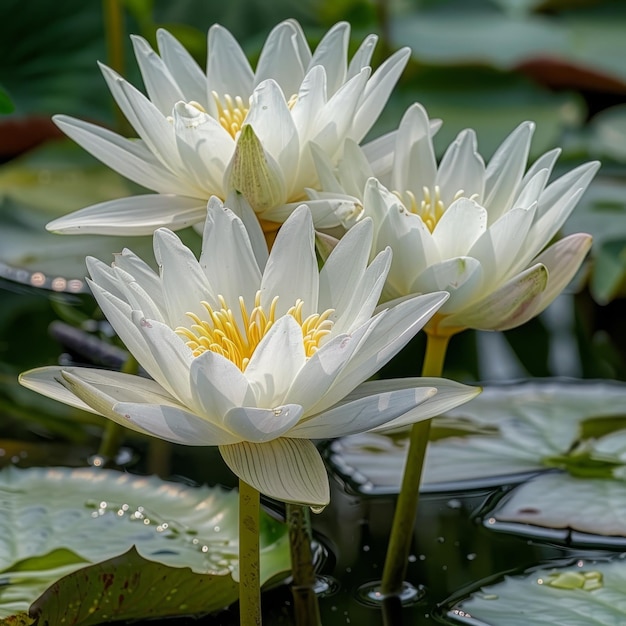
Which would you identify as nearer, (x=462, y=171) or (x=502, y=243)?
(x=502, y=243)

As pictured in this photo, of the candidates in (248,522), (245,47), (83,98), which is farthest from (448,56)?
(248,522)

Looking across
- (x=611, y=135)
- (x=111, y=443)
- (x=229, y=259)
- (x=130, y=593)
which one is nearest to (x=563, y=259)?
(x=229, y=259)

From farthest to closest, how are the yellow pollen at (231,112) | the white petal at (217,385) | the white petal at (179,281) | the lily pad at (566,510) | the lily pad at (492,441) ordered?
the lily pad at (492,441) < the lily pad at (566,510) < the yellow pollen at (231,112) < the white petal at (179,281) < the white petal at (217,385)

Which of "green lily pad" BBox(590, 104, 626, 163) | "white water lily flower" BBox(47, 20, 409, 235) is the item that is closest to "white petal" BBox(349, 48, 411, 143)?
"white water lily flower" BBox(47, 20, 409, 235)

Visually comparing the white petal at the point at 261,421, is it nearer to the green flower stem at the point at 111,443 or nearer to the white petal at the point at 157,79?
the white petal at the point at 157,79

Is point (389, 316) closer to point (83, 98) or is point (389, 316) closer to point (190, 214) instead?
point (190, 214)

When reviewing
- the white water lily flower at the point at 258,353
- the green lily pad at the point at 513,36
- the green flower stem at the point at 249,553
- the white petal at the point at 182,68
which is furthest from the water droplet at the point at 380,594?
the green lily pad at the point at 513,36

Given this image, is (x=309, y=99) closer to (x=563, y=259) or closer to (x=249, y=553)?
(x=563, y=259)
